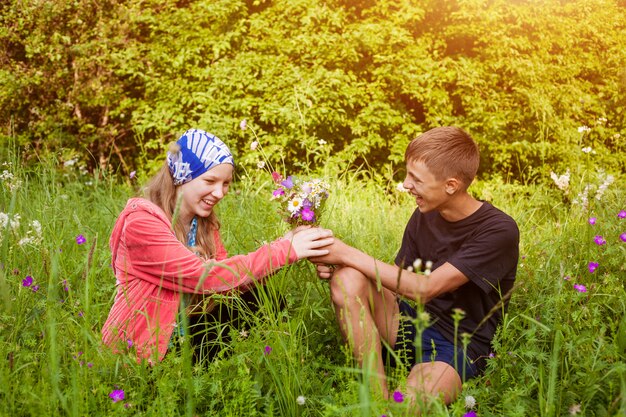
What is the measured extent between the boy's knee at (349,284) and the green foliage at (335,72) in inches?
133

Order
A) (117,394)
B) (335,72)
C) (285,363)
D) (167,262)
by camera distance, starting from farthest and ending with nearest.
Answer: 1. (335,72)
2. (167,262)
3. (285,363)
4. (117,394)

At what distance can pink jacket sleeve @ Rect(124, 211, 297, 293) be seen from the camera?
2.14m

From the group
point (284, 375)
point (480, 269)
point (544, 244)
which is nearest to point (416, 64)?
point (544, 244)

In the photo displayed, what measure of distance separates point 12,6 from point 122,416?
225 inches

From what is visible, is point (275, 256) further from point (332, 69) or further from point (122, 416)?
point (332, 69)

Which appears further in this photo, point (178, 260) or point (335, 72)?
point (335, 72)

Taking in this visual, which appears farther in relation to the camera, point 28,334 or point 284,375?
point 28,334

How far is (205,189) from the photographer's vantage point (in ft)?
7.79

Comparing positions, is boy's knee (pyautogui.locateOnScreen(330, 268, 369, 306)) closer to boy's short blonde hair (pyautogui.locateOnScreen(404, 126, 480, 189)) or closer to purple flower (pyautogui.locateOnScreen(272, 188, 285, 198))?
purple flower (pyautogui.locateOnScreen(272, 188, 285, 198))

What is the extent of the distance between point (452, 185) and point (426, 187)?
10 cm

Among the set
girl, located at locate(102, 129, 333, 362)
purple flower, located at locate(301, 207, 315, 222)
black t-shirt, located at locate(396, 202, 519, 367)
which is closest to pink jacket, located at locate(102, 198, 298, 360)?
girl, located at locate(102, 129, 333, 362)

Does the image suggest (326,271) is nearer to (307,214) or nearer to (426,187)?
(307,214)

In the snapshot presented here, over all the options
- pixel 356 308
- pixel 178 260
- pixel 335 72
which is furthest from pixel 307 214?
pixel 335 72

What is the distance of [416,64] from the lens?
5.85 meters
